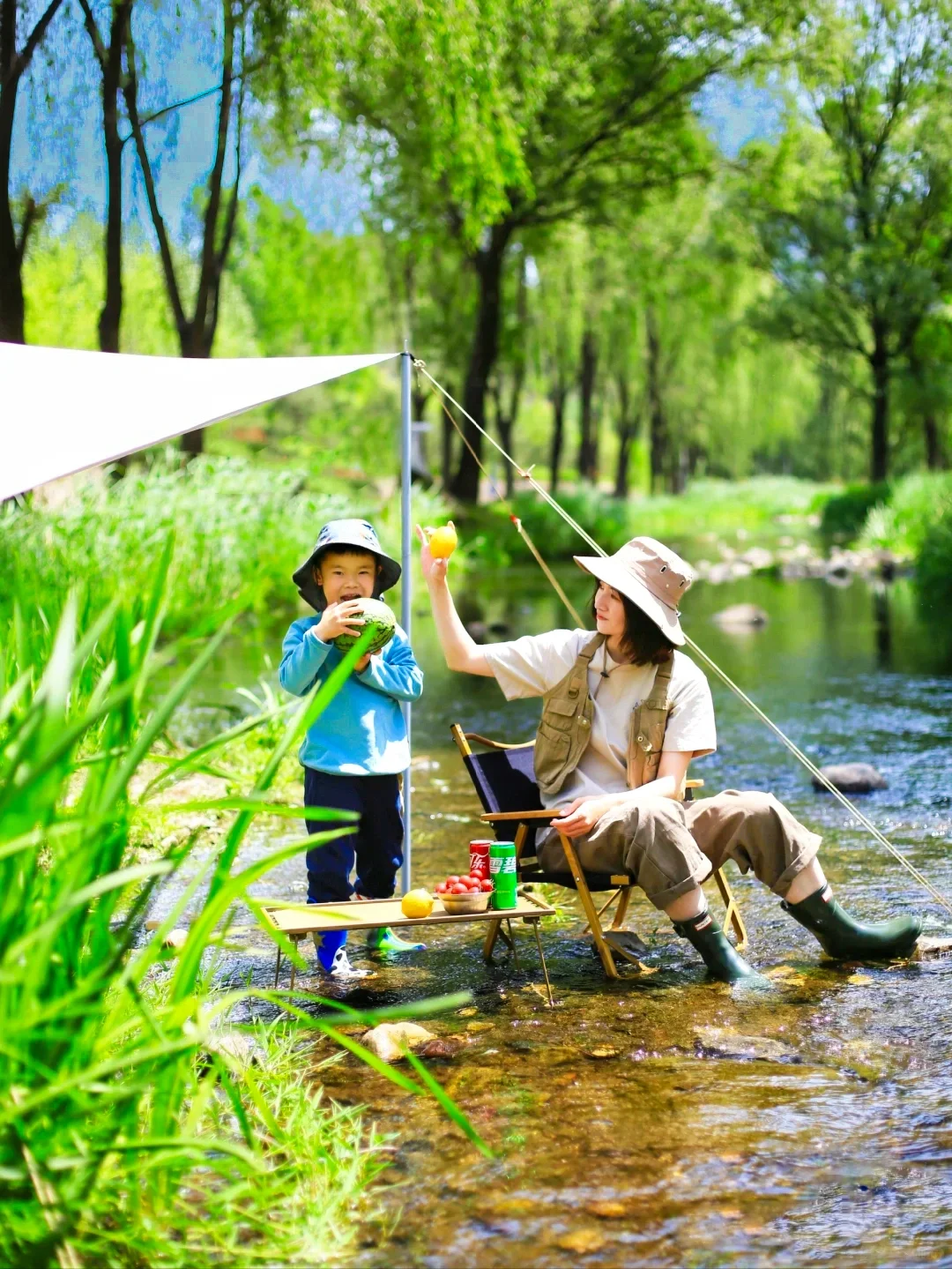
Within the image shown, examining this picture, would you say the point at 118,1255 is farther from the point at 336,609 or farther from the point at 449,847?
the point at 449,847

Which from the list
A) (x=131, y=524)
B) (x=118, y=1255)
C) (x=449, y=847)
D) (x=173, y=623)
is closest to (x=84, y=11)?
(x=131, y=524)

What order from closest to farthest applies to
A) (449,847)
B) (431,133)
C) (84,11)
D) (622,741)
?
(622,741)
(449,847)
(84,11)
(431,133)

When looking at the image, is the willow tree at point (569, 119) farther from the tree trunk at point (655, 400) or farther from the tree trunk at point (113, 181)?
the tree trunk at point (655, 400)

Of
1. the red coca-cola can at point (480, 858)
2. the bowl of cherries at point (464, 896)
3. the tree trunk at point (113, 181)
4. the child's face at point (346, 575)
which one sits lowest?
the bowl of cherries at point (464, 896)

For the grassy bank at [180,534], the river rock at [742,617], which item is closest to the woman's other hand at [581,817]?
the grassy bank at [180,534]

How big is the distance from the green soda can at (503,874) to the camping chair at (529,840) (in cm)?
10

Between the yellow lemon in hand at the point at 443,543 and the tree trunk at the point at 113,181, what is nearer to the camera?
the yellow lemon in hand at the point at 443,543

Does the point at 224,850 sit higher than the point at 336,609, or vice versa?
the point at 336,609

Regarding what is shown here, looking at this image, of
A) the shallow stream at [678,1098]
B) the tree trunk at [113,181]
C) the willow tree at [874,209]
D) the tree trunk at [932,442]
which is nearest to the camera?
the shallow stream at [678,1098]

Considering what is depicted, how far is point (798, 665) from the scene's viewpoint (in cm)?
1252

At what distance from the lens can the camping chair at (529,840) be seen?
4410mm

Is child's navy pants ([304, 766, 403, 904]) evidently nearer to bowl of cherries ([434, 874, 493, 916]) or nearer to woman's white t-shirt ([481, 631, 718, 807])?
bowl of cherries ([434, 874, 493, 916])

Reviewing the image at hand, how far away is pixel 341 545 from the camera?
4.59 m

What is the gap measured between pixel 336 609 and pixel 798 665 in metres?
8.80
